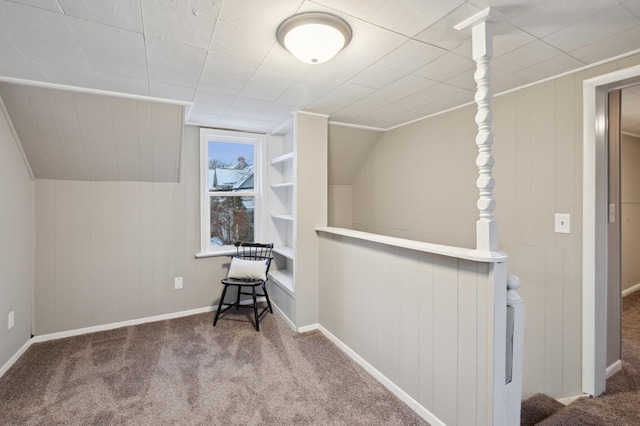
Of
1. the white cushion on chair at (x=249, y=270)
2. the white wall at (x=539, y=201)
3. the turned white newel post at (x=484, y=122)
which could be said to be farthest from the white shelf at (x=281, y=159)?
the turned white newel post at (x=484, y=122)

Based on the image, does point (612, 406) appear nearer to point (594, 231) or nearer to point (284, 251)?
point (594, 231)

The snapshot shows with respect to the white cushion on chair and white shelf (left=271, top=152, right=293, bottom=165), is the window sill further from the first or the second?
white shelf (left=271, top=152, right=293, bottom=165)

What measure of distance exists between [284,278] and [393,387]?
1664 millimetres

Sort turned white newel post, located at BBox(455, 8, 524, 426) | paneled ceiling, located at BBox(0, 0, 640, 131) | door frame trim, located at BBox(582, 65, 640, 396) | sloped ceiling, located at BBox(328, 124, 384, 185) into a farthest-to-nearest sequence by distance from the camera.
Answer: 1. sloped ceiling, located at BBox(328, 124, 384, 185)
2. door frame trim, located at BBox(582, 65, 640, 396)
3. turned white newel post, located at BBox(455, 8, 524, 426)
4. paneled ceiling, located at BBox(0, 0, 640, 131)

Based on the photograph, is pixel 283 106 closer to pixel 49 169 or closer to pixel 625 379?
pixel 49 169

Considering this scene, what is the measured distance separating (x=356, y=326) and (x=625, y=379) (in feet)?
6.35

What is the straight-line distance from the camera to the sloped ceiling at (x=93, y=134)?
2.26 m

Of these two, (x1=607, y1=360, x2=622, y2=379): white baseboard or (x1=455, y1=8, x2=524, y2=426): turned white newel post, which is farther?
(x1=607, y1=360, x2=622, y2=379): white baseboard

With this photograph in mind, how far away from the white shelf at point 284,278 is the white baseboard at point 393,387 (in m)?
0.66

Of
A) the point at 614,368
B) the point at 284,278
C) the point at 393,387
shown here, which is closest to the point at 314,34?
the point at 393,387

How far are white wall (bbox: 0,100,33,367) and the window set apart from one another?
55.0 inches

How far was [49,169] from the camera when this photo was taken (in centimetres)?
264

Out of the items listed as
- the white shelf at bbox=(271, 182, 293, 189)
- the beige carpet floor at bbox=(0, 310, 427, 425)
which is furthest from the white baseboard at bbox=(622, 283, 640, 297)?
the white shelf at bbox=(271, 182, 293, 189)

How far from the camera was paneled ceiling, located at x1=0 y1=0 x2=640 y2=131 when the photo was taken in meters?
1.30
